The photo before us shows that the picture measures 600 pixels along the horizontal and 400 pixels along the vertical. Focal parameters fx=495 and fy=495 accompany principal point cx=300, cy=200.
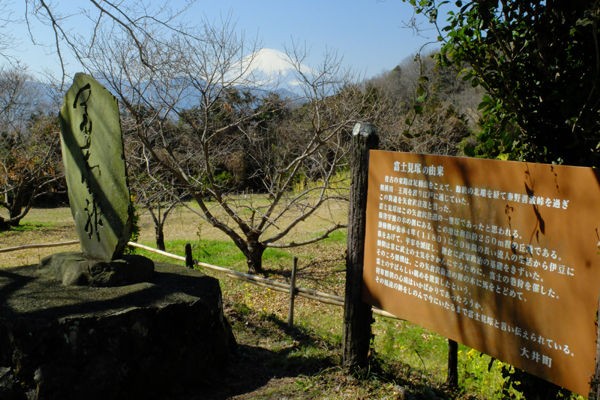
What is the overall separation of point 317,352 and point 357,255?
1532mm

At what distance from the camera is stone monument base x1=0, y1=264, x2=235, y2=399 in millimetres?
3682

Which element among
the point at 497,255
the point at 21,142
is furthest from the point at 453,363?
the point at 21,142

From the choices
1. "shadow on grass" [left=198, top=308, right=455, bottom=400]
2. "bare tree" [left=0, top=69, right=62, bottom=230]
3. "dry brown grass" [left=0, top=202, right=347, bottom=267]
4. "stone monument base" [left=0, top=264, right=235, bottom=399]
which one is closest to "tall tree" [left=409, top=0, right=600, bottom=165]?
"shadow on grass" [left=198, top=308, right=455, bottom=400]

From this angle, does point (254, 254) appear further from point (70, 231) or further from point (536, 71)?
point (70, 231)

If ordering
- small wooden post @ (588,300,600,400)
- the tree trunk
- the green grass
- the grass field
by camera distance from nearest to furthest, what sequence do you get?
small wooden post @ (588,300,600,400) < the grass field < the tree trunk < the green grass

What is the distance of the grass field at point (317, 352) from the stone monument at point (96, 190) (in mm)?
1520

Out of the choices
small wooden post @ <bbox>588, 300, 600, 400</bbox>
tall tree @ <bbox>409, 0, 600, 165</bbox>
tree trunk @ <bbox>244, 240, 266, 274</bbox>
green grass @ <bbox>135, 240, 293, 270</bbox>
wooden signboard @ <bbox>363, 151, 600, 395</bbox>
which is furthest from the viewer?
green grass @ <bbox>135, 240, 293, 270</bbox>

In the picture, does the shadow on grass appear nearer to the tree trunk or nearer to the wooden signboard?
the wooden signboard

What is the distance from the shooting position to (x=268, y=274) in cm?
1049

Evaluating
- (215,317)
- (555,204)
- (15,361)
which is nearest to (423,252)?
(555,204)

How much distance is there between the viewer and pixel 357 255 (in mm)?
3834

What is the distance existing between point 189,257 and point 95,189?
3.82 m

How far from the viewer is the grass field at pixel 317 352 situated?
391 cm

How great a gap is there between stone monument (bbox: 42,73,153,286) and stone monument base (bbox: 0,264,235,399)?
0.19 metres
